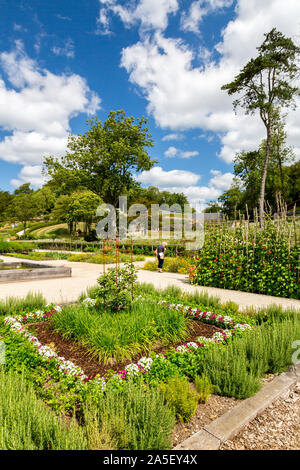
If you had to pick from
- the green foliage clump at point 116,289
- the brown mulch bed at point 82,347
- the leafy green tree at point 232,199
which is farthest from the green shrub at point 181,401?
the leafy green tree at point 232,199

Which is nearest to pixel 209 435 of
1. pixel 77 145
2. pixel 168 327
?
pixel 168 327

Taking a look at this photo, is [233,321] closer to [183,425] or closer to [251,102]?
[183,425]

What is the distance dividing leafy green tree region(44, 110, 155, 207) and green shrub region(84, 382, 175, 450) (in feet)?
94.3

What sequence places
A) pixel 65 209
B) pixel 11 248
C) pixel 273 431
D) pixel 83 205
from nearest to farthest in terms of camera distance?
pixel 273 431
pixel 11 248
pixel 83 205
pixel 65 209

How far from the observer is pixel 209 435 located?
1855mm

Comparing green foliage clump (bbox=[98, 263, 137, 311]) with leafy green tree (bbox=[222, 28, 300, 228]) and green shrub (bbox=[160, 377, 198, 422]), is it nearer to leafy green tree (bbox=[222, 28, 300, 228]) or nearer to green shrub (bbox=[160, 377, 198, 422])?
green shrub (bbox=[160, 377, 198, 422])

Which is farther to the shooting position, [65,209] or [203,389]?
[65,209]

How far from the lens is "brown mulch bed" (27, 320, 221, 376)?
2930 mm

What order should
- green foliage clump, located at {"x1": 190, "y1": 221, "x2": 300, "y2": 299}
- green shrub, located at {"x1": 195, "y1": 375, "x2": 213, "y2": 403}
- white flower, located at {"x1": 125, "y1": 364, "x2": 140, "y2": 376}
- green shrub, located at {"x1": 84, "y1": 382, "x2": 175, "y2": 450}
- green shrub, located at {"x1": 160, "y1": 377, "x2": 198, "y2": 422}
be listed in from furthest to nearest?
green foliage clump, located at {"x1": 190, "y1": 221, "x2": 300, "y2": 299}
white flower, located at {"x1": 125, "y1": 364, "x2": 140, "y2": 376}
green shrub, located at {"x1": 195, "y1": 375, "x2": 213, "y2": 403}
green shrub, located at {"x1": 160, "y1": 377, "x2": 198, "y2": 422}
green shrub, located at {"x1": 84, "y1": 382, "x2": 175, "y2": 450}

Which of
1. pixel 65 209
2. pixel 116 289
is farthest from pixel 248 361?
pixel 65 209

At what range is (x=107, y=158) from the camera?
29.0 metres

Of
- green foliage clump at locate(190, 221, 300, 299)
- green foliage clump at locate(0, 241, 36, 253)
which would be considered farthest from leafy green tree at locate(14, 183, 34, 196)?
green foliage clump at locate(190, 221, 300, 299)

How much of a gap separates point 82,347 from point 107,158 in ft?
91.6

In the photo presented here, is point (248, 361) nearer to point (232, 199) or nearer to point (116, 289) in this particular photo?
point (116, 289)
